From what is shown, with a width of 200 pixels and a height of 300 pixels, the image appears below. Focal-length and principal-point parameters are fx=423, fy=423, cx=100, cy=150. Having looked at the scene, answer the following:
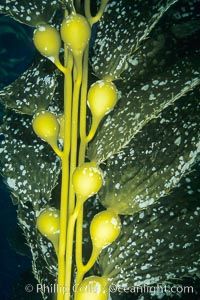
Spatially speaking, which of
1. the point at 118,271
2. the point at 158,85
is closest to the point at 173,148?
the point at 158,85

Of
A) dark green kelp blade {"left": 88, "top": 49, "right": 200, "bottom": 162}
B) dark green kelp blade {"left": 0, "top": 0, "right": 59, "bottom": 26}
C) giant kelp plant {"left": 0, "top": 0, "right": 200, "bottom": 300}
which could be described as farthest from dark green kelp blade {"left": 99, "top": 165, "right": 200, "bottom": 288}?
dark green kelp blade {"left": 0, "top": 0, "right": 59, "bottom": 26}

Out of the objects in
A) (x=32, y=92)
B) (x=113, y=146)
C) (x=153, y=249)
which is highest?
(x=32, y=92)

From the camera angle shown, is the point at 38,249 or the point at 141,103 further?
the point at 38,249

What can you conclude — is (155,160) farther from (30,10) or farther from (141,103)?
(30,10)

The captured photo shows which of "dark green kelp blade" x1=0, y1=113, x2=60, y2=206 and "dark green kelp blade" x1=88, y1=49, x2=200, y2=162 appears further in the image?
"dark green kelp blade" x1=0, y1=113, x2=60, y2=206

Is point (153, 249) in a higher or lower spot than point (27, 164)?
lower

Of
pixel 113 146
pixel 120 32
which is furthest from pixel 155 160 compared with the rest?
pixel 120 32

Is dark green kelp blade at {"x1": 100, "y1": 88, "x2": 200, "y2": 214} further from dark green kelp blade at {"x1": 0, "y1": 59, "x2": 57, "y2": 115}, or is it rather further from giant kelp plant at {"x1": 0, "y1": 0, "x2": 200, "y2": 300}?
dark green kelp blade at {"x1": 0, "y1": 59, "x2": 57, "y2": 115}
